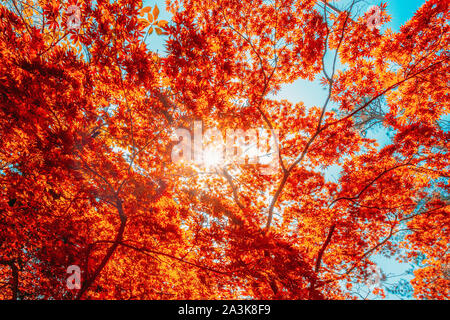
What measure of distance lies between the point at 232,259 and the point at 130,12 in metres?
5.96

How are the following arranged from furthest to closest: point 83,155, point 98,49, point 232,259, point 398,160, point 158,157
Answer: point 398,160 → point 158,157 → point 232,259 → point 83,155 → point 98,49

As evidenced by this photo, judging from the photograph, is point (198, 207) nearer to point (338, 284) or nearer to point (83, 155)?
point (83, 155)

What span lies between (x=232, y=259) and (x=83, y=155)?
438 cm

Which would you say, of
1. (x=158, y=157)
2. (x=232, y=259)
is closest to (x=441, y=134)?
(x=232, y=259)

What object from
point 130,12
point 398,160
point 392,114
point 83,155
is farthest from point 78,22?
point 398,160

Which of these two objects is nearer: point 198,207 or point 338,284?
point 198,207

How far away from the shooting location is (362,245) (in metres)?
7.44

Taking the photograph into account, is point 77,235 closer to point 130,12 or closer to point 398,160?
point 130,12

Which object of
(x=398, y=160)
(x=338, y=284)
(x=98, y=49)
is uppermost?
(x=98, y=49)

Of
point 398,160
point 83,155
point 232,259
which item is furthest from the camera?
point 398,160

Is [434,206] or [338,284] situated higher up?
[434,206]

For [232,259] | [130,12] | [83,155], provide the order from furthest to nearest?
[232,259] < [83,155] < [130,12]

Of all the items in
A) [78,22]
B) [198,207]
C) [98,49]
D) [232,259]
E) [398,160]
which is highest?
[78,22]
